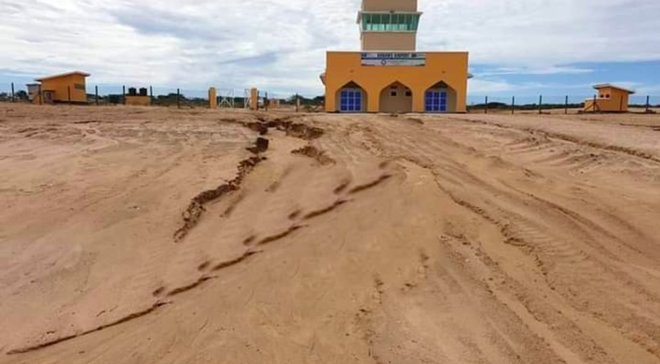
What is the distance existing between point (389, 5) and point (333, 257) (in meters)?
32.9

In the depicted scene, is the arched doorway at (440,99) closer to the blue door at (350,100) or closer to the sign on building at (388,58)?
the sign on building at (388,58)

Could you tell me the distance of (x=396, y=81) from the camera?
33.2 m

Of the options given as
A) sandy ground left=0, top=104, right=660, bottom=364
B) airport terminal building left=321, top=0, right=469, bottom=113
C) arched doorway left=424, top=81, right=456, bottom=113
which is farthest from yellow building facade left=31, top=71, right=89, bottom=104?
sandy ground left=0, top=104, right=660, bottom=364

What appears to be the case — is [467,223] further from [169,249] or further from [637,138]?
[637,138]

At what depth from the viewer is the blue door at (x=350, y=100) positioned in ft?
110

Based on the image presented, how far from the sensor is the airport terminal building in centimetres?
3300

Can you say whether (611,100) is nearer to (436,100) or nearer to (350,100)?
(436,100)

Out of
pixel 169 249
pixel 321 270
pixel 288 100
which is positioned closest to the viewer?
pixel 321 270

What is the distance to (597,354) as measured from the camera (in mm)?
3732

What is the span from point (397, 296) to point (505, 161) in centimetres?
493

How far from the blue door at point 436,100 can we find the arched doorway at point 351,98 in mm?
3698

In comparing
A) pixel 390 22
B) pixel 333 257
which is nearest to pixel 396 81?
pixel 390 22

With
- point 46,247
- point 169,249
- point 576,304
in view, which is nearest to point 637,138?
point 576,304

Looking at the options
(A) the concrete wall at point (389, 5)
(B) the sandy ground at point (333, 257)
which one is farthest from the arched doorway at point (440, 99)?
(B) the sandy ground at point (333, 257)
